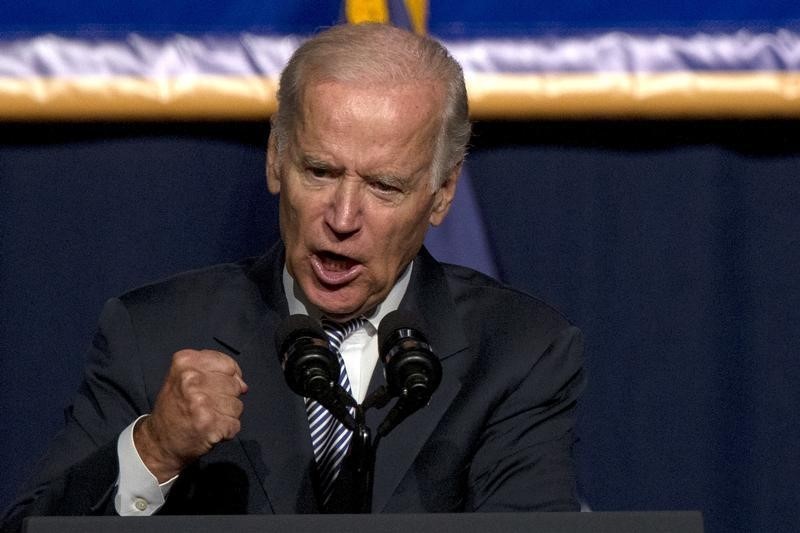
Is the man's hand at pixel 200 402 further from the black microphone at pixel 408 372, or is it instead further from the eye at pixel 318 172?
the eye at pixel 318 172

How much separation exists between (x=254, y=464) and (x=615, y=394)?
0.95 metres

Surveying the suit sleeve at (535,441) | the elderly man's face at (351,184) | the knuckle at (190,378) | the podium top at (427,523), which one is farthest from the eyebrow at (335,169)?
the podium top at (427,523)

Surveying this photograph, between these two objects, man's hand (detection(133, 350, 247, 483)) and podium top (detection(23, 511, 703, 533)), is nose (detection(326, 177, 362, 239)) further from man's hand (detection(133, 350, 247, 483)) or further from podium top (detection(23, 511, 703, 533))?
podium top (detection(23, 511, 703, 533))

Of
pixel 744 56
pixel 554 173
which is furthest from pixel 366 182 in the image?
pixel 744 56

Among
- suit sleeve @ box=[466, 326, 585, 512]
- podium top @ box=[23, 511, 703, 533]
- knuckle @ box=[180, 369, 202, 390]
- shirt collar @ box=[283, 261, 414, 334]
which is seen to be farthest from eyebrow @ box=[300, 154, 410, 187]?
podium top @ box=[23, 511, 703, 533]

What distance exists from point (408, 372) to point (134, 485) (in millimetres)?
395

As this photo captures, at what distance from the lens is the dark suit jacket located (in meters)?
1.68

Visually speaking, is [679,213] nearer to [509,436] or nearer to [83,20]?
A: [509,436]

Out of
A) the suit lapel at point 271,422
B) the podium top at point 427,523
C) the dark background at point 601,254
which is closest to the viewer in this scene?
the podium top at point 427,523

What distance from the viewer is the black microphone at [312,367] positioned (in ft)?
4.09

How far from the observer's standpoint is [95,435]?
1.68 meters

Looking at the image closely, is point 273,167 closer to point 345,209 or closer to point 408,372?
point 345,209

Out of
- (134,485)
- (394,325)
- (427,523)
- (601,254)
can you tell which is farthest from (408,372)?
(601,254)

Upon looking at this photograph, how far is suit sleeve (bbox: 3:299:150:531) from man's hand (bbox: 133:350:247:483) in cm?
14
